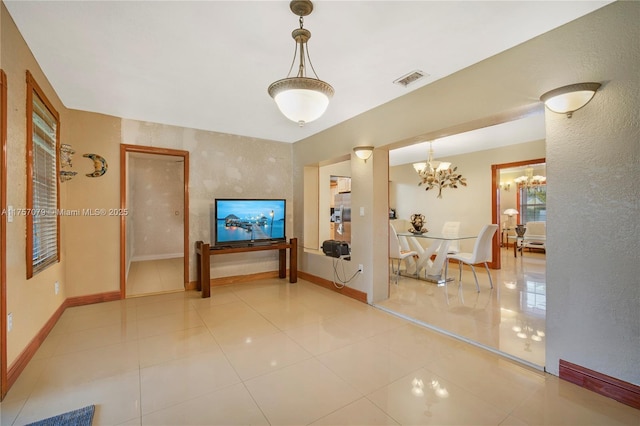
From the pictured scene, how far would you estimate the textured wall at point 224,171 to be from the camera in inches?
166

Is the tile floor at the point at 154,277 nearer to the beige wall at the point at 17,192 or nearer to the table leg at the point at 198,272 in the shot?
the table leg at the point at 198,272

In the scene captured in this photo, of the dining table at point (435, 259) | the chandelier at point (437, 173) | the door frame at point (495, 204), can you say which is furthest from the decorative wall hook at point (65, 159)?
the door frame at point (495, 204)

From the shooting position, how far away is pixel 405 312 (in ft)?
10.8

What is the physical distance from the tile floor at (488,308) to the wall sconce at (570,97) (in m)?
1.73

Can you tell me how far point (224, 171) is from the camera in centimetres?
464

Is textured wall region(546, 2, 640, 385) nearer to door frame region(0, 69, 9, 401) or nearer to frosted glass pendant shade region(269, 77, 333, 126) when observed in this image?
frosted glass pendant shade region(269, 77, 333, 126)

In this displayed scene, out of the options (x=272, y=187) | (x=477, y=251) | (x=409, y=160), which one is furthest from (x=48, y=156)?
(x=409, y=160)

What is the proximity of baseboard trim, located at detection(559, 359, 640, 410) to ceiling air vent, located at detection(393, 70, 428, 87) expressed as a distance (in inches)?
100

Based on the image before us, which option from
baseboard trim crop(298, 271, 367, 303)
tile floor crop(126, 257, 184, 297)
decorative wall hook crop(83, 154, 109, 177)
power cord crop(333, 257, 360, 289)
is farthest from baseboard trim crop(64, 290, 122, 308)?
power cord crop(333, 257, 360, 289)

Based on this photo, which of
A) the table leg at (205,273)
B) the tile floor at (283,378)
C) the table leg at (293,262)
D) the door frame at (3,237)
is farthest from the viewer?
the table leg at (293,262)

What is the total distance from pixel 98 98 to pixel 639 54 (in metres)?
4.68

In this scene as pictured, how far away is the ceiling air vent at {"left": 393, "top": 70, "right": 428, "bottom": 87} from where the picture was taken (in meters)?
2.65

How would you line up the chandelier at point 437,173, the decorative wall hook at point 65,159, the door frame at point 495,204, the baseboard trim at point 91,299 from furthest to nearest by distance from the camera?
the door frame at point 495,204 < the chandelier at point 437,173 < the baseboard trim at point 91,299 < the decorative wall hook at point 65,159

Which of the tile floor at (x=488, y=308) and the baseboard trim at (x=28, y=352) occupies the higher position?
the baseboard trim at (x=28, y=352)
